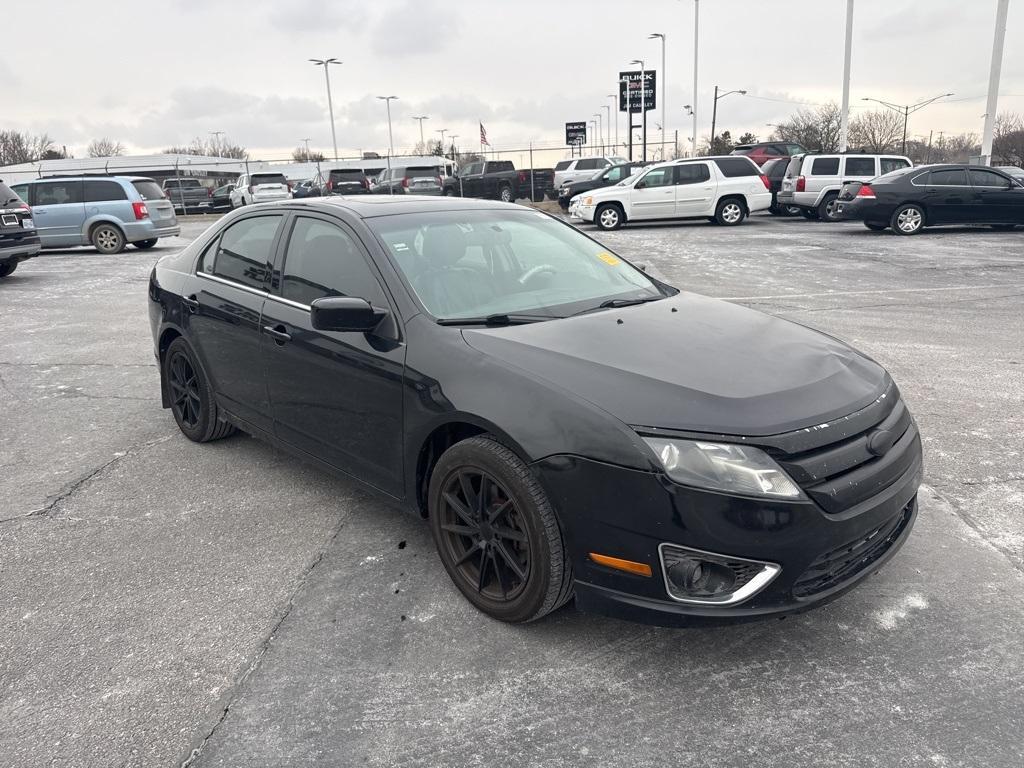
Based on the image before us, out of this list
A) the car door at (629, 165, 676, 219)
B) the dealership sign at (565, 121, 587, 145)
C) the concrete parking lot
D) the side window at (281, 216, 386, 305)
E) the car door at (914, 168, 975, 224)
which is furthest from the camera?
the dealership sign at (565, 121, 587, 145)

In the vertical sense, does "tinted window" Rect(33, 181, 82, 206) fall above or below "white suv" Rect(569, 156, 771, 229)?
above

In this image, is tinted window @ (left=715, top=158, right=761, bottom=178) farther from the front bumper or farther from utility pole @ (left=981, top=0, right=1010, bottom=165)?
the front bumper

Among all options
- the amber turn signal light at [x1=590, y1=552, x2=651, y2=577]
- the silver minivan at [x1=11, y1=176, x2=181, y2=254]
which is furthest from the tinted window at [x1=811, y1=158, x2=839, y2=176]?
the amber turn signal light at [x1=590, y1=552, x2=651, y2=577]

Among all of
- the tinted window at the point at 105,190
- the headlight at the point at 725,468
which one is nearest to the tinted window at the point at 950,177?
the tinted window at the point at 105,190

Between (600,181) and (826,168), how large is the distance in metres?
7.90

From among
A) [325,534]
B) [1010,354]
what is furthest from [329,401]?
[1010,354]

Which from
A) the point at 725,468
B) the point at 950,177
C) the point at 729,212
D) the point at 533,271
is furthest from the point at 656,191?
the point at 725,468

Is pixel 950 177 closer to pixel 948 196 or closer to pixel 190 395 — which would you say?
pixel 948 196

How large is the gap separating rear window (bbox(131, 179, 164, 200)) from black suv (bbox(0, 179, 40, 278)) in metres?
4.49

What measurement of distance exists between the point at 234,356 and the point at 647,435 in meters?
2.69

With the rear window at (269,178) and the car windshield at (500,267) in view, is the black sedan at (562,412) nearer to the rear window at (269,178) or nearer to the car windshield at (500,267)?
the car windshield at (500,267)

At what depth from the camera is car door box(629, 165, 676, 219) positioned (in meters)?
20.6

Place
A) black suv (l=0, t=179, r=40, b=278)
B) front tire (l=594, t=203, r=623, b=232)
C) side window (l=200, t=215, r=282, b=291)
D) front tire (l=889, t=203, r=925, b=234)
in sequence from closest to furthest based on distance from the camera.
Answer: side window (l=200, t=215, r=282, b=291)
black suv (l=0, t=179, r=40, b=278)
front tire (l=889, t=203, r=925, b=234)
front tire (l=594, t=203, r=623, b=232)

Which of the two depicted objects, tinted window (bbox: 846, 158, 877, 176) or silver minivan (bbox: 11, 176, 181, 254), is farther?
tinted window (bbox: 846, 158, 877, 176)
